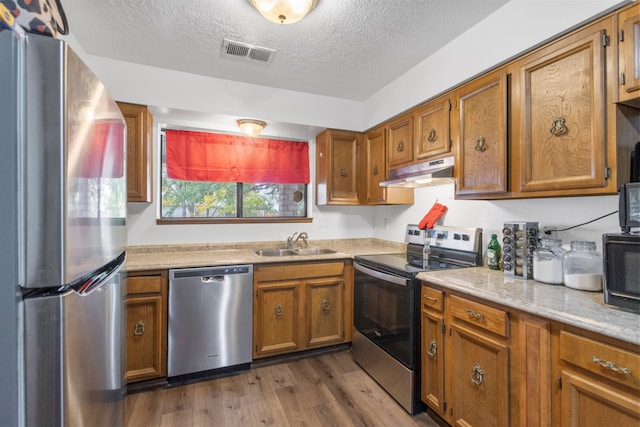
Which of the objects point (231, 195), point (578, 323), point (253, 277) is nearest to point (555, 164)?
point (578, 323)

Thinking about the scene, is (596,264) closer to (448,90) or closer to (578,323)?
(578,323)

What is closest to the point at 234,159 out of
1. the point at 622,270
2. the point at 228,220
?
the point at 228,220

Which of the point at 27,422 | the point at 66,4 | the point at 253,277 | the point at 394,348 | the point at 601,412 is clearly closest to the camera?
the point at 27,422

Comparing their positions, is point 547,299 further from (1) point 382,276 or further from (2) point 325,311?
(2) point 325,311

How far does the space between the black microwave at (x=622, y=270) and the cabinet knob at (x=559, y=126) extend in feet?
1.79

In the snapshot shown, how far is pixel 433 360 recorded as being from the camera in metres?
1.79

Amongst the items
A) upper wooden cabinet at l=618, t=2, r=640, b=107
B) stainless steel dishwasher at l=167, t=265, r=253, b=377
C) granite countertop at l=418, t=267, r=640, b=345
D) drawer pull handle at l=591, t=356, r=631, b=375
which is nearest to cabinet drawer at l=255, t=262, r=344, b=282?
stainless steel dishwasher at l=167, t=265, r=253, b=377

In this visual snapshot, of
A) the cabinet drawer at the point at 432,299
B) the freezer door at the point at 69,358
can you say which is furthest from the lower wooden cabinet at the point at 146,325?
the cabinet drawer at the point at 432,299

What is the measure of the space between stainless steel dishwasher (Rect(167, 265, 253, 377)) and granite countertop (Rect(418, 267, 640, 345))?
1419 millimetres

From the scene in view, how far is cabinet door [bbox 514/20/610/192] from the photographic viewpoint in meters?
1.31

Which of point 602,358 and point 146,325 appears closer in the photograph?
point 602,358

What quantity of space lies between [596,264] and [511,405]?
Answer: 78 centimetres

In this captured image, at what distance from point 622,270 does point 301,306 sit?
2057 mm

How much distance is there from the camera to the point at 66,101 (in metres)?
0.76
